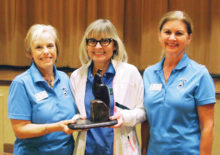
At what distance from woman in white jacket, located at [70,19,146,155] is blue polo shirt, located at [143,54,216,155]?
0.14 metres

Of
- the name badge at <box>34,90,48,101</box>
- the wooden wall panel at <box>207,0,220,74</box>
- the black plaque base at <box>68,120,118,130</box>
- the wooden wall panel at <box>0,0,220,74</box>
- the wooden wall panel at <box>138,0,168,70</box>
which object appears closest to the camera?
the black plaque base at <box>68,120,118,130</box>

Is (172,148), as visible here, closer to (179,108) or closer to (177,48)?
(179,108)

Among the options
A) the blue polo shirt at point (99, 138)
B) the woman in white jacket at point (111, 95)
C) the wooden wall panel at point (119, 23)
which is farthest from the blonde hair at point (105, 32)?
the wooden wall panel at point (119, 23)

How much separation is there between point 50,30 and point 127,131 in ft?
2.74

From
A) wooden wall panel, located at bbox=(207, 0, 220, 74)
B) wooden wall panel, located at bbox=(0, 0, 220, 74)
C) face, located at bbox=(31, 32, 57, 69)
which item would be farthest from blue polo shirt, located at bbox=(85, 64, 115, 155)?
wooden wall panel, located at bbox=(207, 0, 220, 74)

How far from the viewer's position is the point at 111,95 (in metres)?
1.64

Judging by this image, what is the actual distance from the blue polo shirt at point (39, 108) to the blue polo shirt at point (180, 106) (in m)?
0.57

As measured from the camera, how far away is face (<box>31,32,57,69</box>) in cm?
161

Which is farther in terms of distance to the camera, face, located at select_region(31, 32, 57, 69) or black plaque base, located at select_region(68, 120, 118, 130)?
face, located at select_region(31, 32, 57, 69)

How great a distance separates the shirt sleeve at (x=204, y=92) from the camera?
1436mm

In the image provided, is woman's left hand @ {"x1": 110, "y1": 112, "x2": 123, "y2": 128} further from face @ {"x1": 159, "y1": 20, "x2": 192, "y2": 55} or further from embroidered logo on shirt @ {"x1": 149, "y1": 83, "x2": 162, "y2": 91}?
face @ {"x1": 159, "y1": 20, "x2": 192, "y2": 55}

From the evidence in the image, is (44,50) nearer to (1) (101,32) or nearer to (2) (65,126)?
(1) (101,32)

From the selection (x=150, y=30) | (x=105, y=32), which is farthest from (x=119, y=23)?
(x=105, y=32)

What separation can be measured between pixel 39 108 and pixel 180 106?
0.84 m
